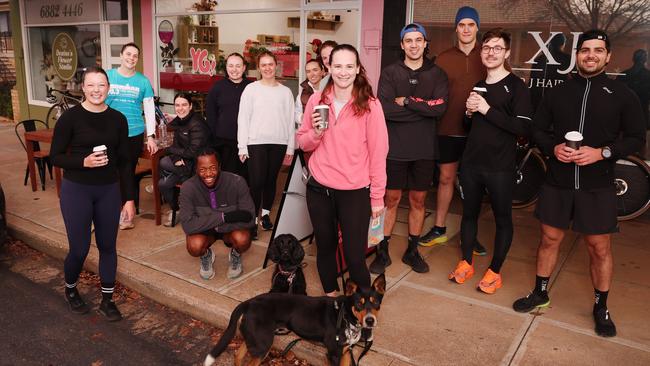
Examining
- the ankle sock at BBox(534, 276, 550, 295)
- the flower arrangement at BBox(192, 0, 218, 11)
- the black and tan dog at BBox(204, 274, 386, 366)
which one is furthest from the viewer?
the flower arrangement at BBox(192, 0, 218, 11)

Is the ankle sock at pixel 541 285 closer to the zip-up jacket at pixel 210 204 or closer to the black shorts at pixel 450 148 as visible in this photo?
the black shorts at pixel 450 148

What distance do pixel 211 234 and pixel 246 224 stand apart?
0.31 meters

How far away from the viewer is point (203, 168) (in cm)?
425

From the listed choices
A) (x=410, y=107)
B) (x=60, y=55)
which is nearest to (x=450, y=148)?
(x=410, y=107)

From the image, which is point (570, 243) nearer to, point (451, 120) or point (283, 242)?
point (451, 120)

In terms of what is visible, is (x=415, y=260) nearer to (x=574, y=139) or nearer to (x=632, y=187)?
(x=574, y=139)

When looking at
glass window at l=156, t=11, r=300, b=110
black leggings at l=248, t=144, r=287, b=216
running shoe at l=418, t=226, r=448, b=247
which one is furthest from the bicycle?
running shoe at l=418, t=226, r=448, b=247

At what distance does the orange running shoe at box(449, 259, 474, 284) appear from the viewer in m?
4.37

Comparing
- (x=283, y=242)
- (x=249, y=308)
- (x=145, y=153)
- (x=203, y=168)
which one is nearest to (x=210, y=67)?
(x=145, y=153)

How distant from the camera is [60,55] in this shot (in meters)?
12.6

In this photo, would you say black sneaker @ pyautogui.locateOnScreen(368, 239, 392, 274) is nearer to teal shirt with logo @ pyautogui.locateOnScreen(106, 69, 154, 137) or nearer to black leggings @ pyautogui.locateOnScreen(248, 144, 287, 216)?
black leggings @ pyautogui.locateOnScreen(248, 144, 287, 216)

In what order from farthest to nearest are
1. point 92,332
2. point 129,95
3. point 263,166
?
point 129,95 < point 263,166 < point 92,332

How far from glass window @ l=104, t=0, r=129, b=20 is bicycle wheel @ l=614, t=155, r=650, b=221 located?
363 inches

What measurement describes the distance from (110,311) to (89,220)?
769 mm
